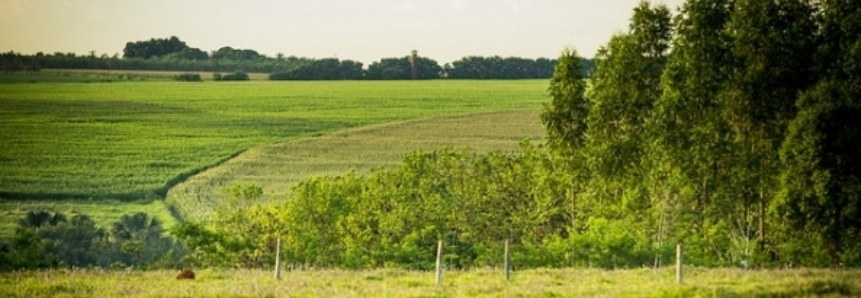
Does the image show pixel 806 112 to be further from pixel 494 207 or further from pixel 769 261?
pixel 494 207

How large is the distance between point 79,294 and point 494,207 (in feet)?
144

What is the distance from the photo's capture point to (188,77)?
154 metres

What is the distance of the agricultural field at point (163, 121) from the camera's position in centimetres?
9912

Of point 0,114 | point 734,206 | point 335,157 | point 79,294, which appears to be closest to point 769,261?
point 734,206

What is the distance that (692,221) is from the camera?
197ft

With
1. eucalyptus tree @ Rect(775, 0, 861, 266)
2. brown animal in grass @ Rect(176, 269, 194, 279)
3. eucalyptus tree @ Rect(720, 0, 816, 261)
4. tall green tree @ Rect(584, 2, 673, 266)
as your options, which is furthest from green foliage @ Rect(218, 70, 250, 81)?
brown animal in grass @ Rect(176, 269, 194, 279)

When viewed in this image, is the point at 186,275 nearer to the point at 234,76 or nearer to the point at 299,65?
the point at 299,65

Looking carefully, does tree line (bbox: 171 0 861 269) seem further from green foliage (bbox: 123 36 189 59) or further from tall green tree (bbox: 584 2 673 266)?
green foliage (bbox: 123 36 189 59)

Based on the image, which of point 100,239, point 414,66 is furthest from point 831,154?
point 414,66

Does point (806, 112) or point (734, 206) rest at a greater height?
point (806, 112)

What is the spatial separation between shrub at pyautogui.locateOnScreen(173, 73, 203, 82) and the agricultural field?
3.42m

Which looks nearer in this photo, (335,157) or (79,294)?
(79,294)

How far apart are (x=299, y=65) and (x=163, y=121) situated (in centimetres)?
3434

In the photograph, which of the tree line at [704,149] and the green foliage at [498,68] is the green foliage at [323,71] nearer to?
the green foliage at [498,68]
